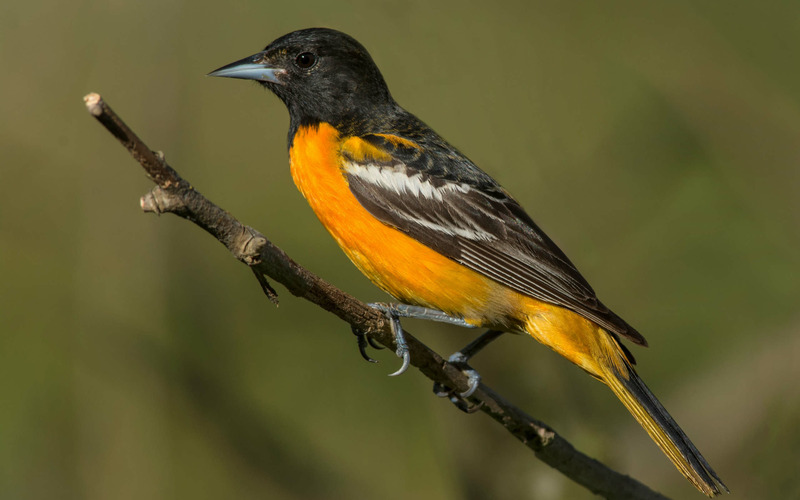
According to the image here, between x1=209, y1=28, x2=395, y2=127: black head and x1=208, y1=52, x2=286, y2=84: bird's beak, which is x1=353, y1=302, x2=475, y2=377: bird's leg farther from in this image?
x1=208, y1=52, x2=286, y2=84: bird's beak

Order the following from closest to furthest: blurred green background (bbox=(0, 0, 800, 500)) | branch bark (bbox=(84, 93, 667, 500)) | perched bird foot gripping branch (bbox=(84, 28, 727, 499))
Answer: branch bark (bbox=(84, 93, 667, 500))
perched bird foot gripping branch (bbox=(84, 28, 727, 499))
blurred green background (bbox=(0, 0, 800, 500))

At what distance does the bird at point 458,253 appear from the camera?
3920 mm

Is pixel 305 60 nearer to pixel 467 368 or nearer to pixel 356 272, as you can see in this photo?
pixel 356 272

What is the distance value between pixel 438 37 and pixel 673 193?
8.96 feet

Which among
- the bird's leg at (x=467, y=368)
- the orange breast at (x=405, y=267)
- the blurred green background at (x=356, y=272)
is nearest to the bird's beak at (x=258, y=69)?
the blurred green background at (x=356, y=272)

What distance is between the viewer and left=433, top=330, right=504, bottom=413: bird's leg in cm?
379

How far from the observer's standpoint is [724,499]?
14.9 ft

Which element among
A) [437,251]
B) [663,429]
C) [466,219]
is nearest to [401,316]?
[437,251]

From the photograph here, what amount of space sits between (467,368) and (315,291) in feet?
5.24

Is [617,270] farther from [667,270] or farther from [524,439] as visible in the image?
[524,439]

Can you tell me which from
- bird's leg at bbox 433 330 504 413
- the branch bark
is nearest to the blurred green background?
bird's leg at bbox 433 330 504 413

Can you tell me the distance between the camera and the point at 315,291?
9.49ft

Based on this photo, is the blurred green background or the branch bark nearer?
the branch bark

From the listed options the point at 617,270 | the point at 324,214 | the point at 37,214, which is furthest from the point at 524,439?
the point at 37,214
